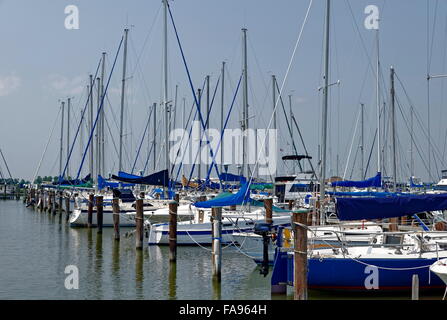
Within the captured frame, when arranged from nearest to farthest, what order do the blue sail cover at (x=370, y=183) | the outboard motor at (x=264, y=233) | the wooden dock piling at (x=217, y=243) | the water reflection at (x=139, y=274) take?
the water reflection at (x=139, y=274) < the wooden dock piling at (x=217, y=243) < the outboard motor at (x=264, y=233) < the blue sail cover at (x=370, y=183)

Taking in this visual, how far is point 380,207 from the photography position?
18500 millimetres

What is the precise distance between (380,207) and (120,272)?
10.4 m

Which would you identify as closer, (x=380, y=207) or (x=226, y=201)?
(x=380, y=207)

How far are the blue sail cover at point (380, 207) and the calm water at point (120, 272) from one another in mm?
2527

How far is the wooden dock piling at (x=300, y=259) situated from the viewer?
1483cm

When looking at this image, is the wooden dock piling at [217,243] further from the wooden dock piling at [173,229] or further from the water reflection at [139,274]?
the wooden dock piling at [173,229]

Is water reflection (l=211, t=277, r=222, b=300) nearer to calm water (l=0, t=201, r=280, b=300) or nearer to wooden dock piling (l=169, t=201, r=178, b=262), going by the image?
calm water (l=0, t=201, r=280, b=300)

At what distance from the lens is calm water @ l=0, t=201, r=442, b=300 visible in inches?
749

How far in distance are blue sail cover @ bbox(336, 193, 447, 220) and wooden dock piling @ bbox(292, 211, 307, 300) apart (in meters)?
3.69

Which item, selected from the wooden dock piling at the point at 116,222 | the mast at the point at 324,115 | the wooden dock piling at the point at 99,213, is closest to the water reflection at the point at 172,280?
the mast at the point at 324,115

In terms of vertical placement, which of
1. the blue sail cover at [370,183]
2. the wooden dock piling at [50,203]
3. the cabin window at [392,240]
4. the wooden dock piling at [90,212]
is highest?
the blue sail cover at [370,183]

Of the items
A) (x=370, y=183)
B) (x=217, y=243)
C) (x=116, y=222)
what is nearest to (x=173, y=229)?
(x=217, y=243)

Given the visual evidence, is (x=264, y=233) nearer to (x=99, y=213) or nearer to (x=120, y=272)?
(x=120, y=272)
